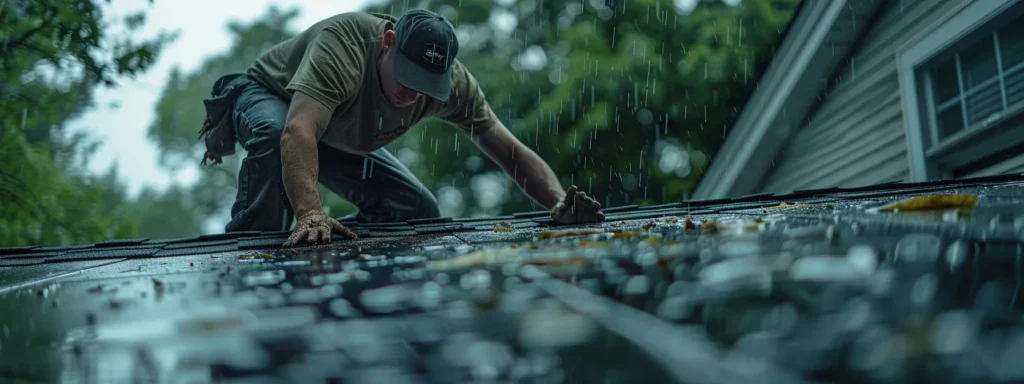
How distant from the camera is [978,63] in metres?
4.66

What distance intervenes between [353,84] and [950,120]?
3.89m

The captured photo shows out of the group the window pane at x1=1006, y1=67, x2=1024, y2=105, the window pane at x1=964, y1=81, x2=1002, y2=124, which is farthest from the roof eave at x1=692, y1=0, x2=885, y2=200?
the window pane at x1=1006, y1=67, x2=1024, y2=105

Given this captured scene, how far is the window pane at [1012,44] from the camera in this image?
428cm

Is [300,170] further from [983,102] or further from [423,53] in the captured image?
[983,102]

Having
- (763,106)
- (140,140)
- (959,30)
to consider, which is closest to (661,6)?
(763,106)

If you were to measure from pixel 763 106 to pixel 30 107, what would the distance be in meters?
Answer: 7.76

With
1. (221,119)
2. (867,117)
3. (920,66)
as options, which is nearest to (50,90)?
(221,119)

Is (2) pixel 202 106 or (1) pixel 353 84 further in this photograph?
(2) pixel 202 106

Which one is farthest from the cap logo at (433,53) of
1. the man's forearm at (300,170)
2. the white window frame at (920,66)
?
the white window frame at (920,66)

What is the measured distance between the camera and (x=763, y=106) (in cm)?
662

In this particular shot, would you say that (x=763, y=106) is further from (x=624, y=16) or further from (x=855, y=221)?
(x=624, y=16)

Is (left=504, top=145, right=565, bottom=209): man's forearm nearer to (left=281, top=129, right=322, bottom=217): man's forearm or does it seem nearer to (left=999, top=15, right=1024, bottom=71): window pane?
(left=281, top=129, right=322, bottom=217): man's forearm

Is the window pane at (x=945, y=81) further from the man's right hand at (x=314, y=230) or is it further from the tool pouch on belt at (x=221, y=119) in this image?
the tool pouch on belt at (x=221, y=119)

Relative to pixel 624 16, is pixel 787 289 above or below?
below
